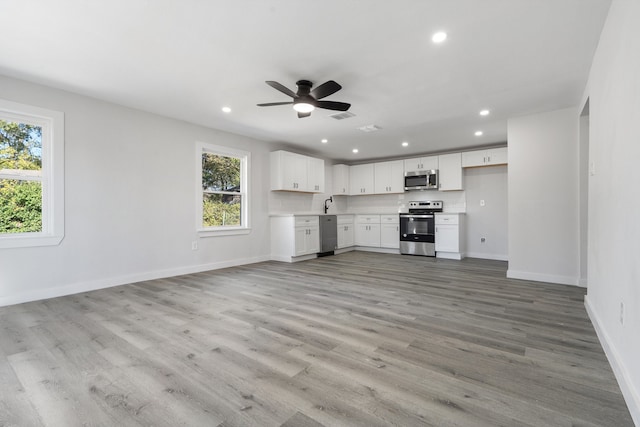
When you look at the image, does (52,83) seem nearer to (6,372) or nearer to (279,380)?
(6,372)

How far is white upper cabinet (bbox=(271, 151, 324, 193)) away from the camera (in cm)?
599

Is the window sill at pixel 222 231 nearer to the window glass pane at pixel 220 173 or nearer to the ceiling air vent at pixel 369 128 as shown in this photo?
the window glass pane at pixel 220 173

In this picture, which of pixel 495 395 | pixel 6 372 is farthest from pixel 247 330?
pixel 495 395

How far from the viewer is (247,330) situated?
247 cm

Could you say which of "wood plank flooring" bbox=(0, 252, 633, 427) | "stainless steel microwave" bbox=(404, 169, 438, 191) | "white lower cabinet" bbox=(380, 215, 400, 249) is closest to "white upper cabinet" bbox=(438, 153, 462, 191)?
"stainless steel microwave" bbox=(404, 169, 438, 191)

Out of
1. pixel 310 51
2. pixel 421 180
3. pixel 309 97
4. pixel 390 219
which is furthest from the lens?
pixel 390 219

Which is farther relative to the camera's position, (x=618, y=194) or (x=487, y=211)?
(x=487, y=211)

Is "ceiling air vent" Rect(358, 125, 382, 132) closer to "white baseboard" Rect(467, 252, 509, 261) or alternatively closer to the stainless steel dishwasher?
the stainless steel dishwasher

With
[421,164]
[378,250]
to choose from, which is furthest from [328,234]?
[421,164]

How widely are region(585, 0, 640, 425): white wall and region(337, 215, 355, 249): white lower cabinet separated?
16.5 ft

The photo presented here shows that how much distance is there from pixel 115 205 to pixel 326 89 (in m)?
3.16

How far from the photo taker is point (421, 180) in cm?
689

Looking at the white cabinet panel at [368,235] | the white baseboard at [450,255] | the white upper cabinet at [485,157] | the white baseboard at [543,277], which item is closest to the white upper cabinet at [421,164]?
the white upper cabinet at [485,157]

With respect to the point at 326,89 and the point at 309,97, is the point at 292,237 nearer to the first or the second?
the point at 309,97
